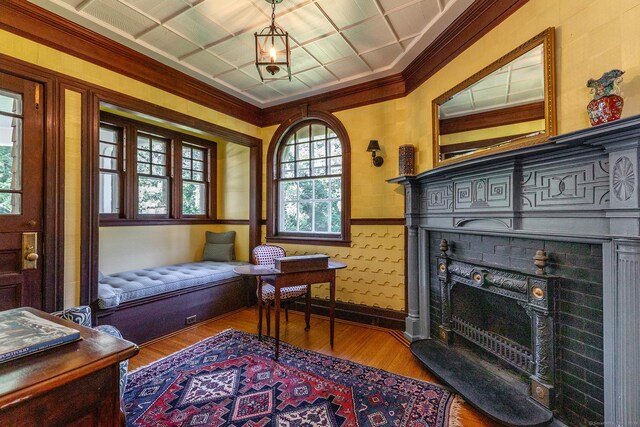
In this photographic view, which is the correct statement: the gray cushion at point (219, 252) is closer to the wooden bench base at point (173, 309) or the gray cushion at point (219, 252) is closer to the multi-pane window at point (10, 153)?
the wooden bench base at point (173, 309)

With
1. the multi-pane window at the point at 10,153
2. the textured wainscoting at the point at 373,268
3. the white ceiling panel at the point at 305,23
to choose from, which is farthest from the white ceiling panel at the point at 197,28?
the textured wainscoting at the point at 373,268

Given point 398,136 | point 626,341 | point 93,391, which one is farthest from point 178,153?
point 626,341

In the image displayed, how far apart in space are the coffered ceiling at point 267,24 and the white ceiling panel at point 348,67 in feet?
0.04

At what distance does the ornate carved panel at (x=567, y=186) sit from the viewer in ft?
4.99

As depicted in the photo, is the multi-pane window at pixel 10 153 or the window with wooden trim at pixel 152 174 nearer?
the multi-pane window at pixel 10 153

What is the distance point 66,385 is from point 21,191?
2285 millimetres

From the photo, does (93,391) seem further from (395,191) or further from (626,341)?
(395,191)

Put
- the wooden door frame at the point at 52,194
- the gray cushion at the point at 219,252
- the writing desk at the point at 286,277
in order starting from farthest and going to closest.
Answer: the gray cushion at the point at 219,252 < the writing desk at the point at 286,277 < the wooden door frame at the point at 52,194

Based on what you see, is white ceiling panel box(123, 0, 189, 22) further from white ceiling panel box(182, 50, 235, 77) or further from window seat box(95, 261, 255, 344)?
window seat box(95, 261, 255, 344)

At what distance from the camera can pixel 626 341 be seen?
1.41m

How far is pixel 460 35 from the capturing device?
2.50 meters

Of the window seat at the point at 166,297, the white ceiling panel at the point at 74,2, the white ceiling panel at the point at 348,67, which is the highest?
the white ceiling panel at the point at 348,67

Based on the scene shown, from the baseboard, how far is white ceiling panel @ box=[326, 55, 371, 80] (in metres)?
2.83

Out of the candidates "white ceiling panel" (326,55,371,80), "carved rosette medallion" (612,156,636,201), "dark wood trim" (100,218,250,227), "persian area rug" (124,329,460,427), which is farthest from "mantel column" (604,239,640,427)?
"dark wood trim" (100,218,250,227)
